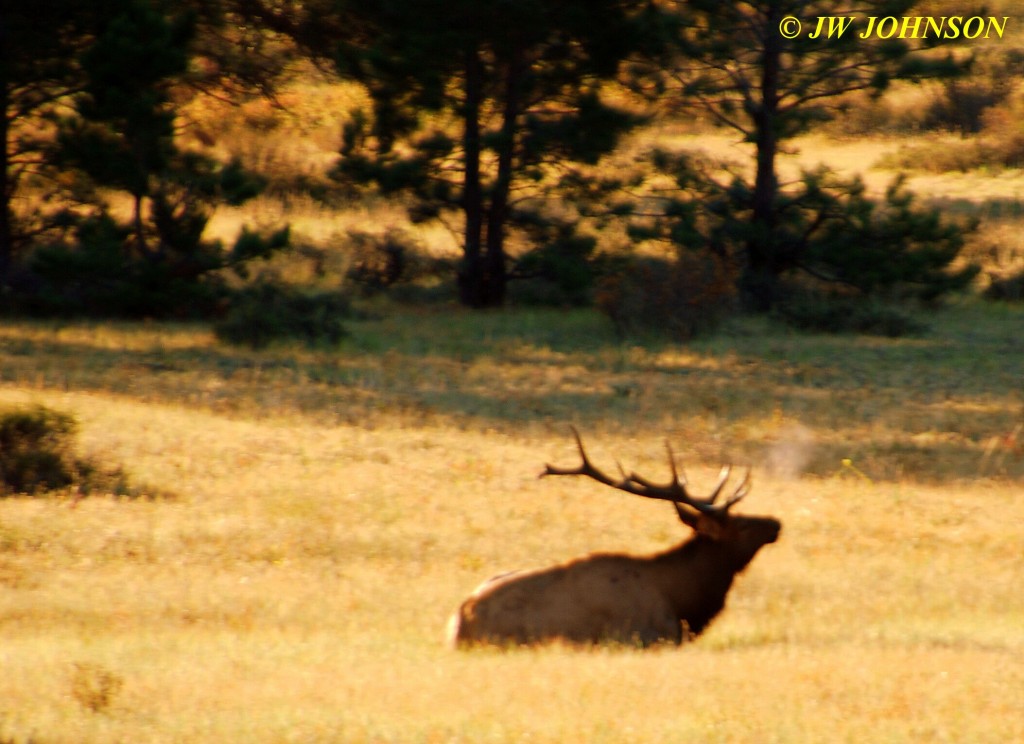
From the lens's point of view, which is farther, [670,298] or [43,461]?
[670,298]

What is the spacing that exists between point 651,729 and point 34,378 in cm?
1285

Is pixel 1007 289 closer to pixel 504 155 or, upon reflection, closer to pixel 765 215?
pixel 765 215

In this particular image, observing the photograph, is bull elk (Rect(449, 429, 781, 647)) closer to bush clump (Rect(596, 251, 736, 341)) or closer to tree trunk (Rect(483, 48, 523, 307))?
bush clump (Rect(596, 251, 736, 341))

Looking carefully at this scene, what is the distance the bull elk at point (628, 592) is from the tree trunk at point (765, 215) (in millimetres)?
18244

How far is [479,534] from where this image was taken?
11.6 metres

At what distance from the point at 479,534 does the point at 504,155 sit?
51.0 ft

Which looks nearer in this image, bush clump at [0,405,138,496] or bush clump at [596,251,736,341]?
bush clump at [0,405,138,496]

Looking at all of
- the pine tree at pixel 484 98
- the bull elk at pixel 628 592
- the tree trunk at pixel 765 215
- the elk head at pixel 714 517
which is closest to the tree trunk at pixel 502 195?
the pine tree at pixel 484 98

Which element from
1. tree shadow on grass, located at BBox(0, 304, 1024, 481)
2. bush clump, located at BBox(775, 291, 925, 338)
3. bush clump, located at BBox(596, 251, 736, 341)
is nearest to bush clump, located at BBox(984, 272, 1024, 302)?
bush clump, located at BBox(775, 291, 925, 338)

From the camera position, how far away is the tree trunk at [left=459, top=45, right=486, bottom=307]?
26.0m

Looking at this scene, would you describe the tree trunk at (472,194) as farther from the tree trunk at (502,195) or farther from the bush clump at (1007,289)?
the bush clump at (1007,289)

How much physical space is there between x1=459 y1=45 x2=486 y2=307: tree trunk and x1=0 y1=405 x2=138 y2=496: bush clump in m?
14.5

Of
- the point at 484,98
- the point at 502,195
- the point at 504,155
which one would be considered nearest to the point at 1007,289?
the point at 502,195

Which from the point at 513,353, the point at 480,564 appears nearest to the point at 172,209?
the point at 513,353
